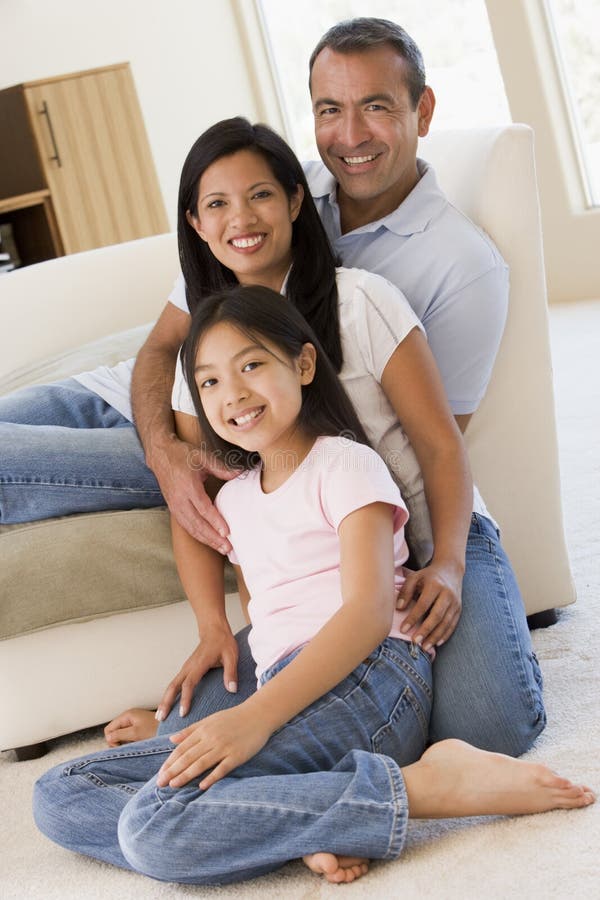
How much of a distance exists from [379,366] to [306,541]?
29 centimetres

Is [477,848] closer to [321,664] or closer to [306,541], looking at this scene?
[321,664]

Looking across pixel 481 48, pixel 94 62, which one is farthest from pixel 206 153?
pixel 94 62

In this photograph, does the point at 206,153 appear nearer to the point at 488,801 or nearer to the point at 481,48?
the point at 488,801

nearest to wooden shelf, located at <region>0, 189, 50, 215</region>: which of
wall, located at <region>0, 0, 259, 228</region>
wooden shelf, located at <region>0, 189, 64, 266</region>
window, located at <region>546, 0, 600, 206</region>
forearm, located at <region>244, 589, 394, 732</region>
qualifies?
wooden shelf, located at <region>0, 189, 64, 266</region>

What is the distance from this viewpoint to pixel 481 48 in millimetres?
5141

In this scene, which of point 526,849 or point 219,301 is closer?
point 526,849

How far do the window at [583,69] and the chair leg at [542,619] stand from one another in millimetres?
3384

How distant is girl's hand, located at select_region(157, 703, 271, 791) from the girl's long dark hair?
43cm

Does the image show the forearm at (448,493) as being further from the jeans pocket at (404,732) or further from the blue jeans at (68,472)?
the blue jeans at (68,472)

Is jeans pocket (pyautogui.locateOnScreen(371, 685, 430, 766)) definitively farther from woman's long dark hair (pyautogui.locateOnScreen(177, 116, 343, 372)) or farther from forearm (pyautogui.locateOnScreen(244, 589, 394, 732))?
woman's long dark hair (pyautogui.locateOnScreen(177, 116, 343, 372))

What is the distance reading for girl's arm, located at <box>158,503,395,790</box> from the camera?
1.33m

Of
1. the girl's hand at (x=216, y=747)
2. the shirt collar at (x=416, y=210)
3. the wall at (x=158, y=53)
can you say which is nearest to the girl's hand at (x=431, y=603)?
the girl's hand at (x=216, y=747)

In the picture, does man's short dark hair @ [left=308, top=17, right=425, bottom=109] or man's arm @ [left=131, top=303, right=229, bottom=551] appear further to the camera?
man's short dark hair @ [left=308, top=17, right=425, bottom=109]

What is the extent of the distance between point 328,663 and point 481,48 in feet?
14.2
